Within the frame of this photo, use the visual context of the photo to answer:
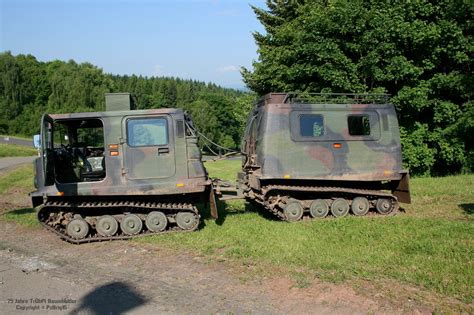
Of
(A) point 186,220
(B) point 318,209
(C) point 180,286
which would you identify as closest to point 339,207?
(B) point 318,209

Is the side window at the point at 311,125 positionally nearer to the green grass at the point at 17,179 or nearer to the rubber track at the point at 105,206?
the rubber track at the point at 105,206

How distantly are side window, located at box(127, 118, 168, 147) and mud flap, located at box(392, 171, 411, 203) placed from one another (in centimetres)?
605

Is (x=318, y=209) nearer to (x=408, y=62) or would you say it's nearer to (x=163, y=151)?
(x=163, y=151)

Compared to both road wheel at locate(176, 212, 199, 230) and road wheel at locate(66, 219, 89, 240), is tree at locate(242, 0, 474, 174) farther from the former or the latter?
road wheel at locate(66, 219, 89, 240)

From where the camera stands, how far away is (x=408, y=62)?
1802cm

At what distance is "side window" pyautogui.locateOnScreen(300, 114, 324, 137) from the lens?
35.4ft

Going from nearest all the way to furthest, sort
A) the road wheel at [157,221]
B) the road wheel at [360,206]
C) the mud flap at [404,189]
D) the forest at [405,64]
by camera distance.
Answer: the road wheel at [157,221] < the road wheel at [360,206] < the mud flap at [404,189] < the forest at [405,64]

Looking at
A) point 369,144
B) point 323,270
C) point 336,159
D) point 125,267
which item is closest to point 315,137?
point 336,159

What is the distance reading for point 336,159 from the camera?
35.4ft

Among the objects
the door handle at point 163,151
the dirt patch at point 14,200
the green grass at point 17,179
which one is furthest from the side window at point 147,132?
the green grass at point 17,179

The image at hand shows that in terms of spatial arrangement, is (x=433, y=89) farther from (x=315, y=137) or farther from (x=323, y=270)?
(x=323, y=270)

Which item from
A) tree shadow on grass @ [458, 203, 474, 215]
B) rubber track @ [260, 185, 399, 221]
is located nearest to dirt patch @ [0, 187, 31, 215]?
rubber track @ [260, 185, 399, 221]

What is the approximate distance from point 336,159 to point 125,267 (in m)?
5.68

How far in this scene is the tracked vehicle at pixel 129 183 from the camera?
9320mm
